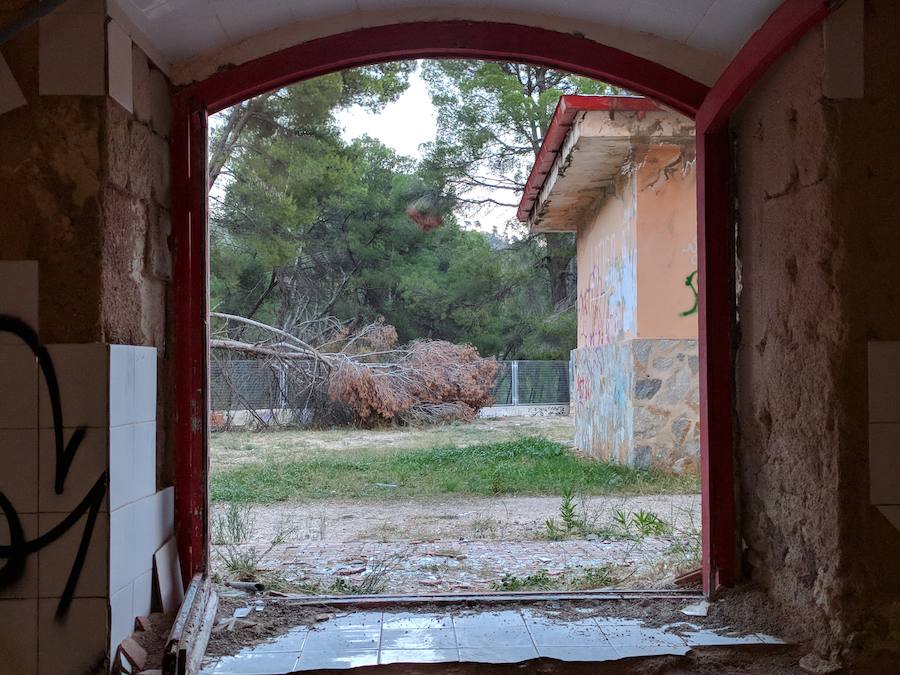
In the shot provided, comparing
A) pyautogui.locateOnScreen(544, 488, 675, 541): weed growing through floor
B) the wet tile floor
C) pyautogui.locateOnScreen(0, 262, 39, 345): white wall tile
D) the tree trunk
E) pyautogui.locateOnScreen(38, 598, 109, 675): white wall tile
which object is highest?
the tree trunk

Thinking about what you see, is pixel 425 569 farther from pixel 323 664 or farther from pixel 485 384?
pixel 485 384

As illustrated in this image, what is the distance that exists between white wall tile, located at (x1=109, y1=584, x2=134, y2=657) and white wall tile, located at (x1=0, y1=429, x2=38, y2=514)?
437mm

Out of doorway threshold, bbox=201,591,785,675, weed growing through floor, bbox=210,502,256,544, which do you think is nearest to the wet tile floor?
doorway threshold, bbox=201,591,785,675

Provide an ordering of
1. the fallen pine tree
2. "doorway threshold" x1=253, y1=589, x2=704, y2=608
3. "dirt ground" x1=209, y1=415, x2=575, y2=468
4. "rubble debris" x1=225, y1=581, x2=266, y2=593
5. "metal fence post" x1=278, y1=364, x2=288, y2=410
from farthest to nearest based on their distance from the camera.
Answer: "metal fence post" x1=278, y1=364, x2=288, y2=410 < the fallen pine tree < "dirt ground" x1=209, y1=415, x2=575, y2=468 < "rubble debris" x1=225, y1=581, x2=266, y2=593 < "doorway threshold" x1=253, y1=589, x2=704, y2=608

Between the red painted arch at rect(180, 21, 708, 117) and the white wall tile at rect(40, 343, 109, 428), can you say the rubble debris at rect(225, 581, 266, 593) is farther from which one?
the red painted arch at rect(180, 21, 708, 117)

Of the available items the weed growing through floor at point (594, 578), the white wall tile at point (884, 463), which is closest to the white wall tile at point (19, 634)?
the weed growing through floor at point (594, 578)

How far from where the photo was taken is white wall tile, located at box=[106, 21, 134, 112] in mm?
2785

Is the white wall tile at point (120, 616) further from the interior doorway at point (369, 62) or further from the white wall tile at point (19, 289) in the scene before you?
the white wall tile at point (19, 289)

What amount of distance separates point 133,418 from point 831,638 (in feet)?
9.14

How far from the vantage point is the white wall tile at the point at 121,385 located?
2750mm

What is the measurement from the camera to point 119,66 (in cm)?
288

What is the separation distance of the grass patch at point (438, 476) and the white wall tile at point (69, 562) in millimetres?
5016

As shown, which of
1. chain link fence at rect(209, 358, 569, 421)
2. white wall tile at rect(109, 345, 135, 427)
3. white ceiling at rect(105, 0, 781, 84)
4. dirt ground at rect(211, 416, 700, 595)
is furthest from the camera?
chain link fence at rect(209, 358, 569, 421)

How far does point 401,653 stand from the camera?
303 cm
